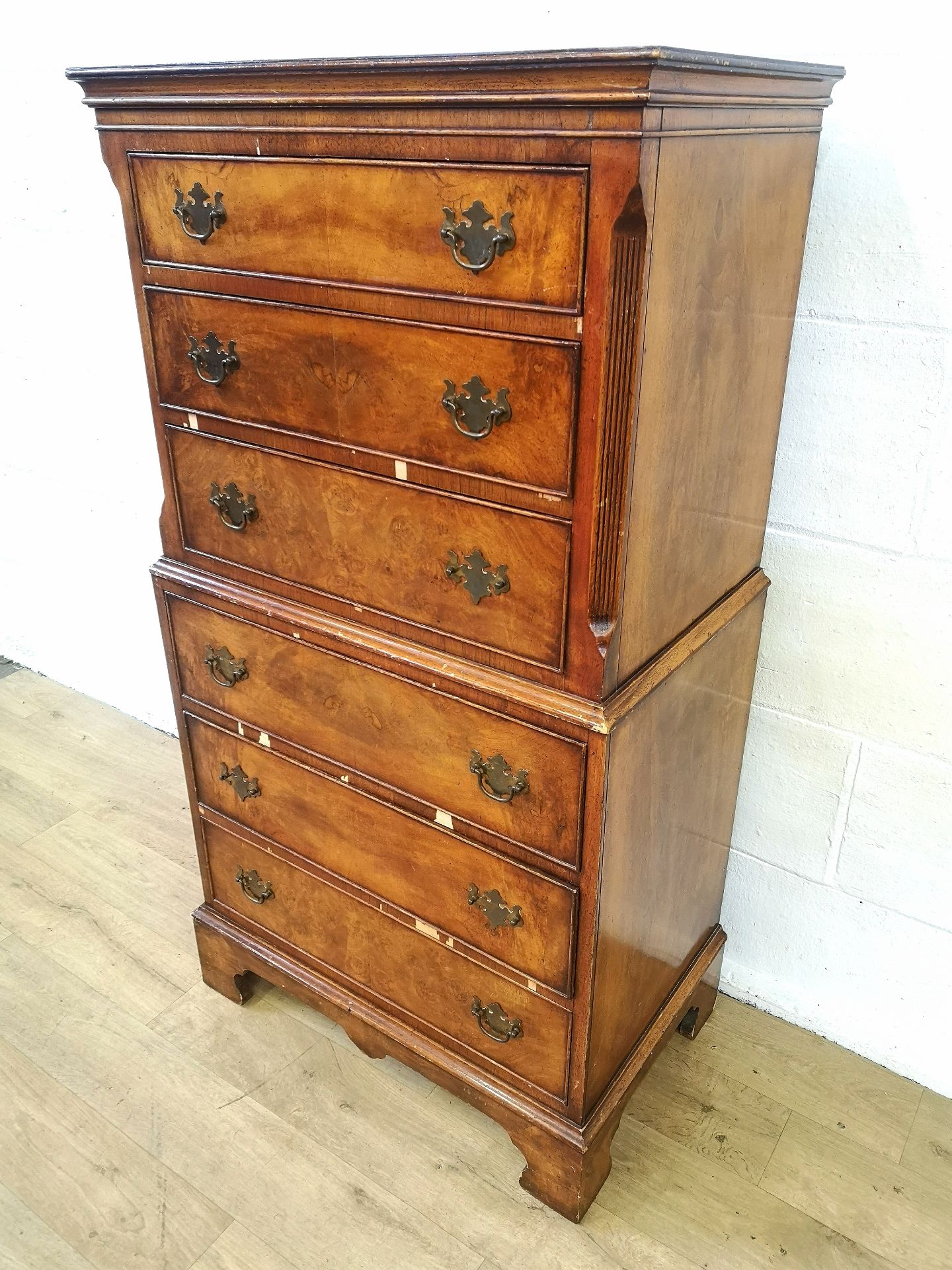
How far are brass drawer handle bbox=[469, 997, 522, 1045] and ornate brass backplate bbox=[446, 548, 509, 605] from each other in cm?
62

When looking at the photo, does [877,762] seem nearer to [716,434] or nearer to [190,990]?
[716,434]

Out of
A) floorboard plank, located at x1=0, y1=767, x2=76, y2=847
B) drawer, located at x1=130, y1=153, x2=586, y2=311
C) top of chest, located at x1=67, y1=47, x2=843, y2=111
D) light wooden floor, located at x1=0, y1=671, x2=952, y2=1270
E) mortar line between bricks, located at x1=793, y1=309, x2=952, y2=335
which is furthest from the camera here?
floorboard plank, located at x1=0, y1=767, x2=76, y2=847

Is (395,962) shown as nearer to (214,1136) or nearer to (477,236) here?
(214,1136)

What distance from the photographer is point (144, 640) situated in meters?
2.63

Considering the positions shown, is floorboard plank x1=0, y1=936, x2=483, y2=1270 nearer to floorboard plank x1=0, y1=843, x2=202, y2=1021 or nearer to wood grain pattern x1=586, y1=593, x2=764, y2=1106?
floorboard plank x1=0, y1=843, x2=202, y2=1021

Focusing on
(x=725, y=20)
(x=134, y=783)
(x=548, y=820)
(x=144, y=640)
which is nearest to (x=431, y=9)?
(x=725, y=20)

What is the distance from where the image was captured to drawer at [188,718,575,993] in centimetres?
130

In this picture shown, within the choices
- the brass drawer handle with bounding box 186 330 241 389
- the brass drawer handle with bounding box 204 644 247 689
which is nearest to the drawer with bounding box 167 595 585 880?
the brass drawer handle with bounding box 204 644 247 689

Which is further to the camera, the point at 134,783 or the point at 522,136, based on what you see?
the point at 134,783

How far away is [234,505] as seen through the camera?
1.42 m

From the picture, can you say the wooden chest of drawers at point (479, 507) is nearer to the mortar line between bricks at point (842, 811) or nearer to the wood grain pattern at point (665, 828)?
the wood grain pattern at point (665, 828)

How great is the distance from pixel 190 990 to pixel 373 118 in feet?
5.09

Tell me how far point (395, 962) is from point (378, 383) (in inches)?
35.0

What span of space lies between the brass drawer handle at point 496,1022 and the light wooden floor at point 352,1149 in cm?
29
